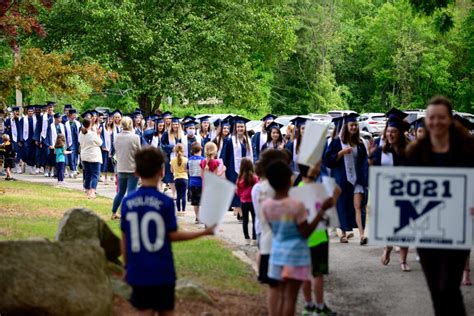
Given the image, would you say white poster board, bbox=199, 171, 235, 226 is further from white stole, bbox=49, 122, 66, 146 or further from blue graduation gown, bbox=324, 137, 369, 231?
white stole, bbox=49, 122, 66, 146

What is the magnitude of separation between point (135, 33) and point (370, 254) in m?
22.9

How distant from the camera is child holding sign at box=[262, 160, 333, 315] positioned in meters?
7.77

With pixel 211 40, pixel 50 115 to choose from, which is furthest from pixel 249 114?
pixel 50 115

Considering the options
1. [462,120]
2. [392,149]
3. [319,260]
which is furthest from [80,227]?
[462,120]

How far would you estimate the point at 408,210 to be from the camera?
7.58 meters

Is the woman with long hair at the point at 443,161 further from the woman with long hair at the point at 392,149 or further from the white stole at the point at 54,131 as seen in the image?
the white stole at the point at 54,131

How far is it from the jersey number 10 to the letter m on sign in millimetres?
1732

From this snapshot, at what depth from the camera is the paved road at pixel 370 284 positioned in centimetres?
1063

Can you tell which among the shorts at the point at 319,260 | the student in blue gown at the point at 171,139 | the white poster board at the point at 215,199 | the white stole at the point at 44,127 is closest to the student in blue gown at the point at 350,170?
the shorts at the point at 319,260

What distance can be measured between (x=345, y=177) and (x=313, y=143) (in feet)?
26.4

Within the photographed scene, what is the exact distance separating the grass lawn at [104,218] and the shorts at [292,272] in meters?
3.07

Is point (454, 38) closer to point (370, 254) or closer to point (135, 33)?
point (135, 33)

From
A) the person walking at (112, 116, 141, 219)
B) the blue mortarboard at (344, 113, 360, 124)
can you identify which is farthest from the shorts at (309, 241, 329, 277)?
the person walking at (112, 116, 141, 219)

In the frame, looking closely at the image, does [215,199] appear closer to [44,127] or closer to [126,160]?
[126,160]
